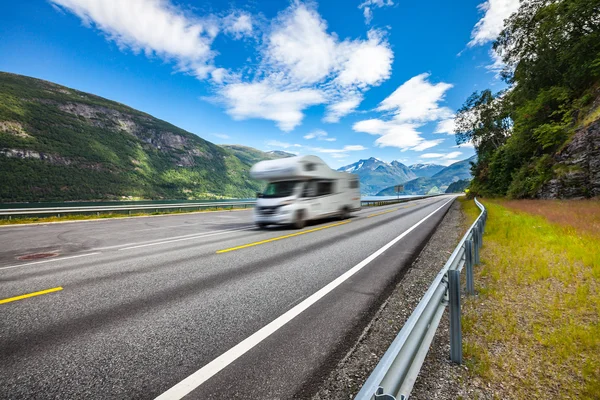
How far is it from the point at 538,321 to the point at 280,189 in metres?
10.5

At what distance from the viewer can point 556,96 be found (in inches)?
784

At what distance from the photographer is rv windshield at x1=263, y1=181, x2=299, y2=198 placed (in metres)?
12.4

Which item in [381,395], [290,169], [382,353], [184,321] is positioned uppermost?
[290,169]

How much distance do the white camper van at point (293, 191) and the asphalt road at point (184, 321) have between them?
15.9 feet

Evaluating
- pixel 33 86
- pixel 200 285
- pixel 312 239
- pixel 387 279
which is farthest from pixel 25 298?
pixel 33 86

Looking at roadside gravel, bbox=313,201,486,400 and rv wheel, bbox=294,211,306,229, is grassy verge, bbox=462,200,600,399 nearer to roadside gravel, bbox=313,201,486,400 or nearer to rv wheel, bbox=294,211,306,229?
roadside gravel, bbox=313,201,486,400

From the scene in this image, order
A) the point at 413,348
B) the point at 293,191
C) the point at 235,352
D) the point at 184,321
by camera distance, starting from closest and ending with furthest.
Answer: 1. the point at 413,348
2. the point at 235,352
3. the point at 184,321
4. the point at 293,191

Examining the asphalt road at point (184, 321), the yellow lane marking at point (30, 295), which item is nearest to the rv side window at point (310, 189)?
the asphalt road at point (184, 321)

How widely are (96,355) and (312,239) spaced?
724 cm

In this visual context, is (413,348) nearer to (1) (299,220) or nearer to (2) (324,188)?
(1) (299,220)

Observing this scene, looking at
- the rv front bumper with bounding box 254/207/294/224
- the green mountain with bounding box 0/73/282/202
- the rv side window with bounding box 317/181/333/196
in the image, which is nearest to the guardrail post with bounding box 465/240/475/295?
the rv front bumper with bounding box 254/207/294/224

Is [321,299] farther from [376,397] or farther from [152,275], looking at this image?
[152,275]

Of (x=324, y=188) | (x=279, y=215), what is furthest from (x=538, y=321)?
(x=324, y=188)

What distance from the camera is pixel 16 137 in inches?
5221
